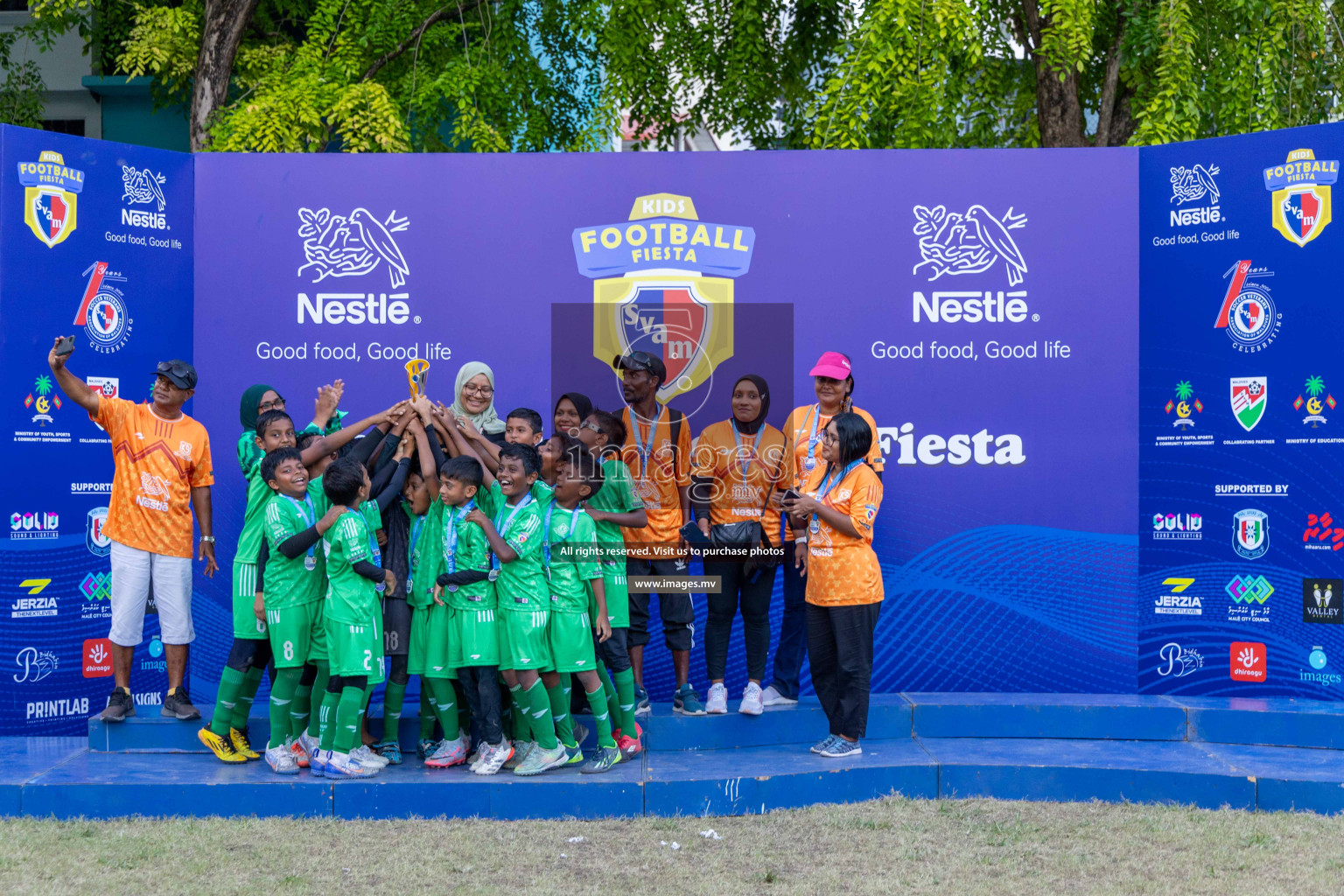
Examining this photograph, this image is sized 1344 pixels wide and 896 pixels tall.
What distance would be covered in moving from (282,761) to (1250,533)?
4647mm

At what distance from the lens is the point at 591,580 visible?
4699mm

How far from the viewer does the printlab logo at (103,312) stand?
5.57 meters

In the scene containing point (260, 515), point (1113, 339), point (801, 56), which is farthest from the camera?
point (801, 56)

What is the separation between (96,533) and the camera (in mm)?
5645

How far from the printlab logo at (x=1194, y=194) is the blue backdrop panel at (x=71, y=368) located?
202 inches

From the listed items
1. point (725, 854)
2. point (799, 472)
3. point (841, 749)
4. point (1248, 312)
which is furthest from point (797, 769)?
point (1248, 312)

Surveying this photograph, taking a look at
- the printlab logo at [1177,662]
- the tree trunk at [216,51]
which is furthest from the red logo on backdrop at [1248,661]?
the tree trunk at [216,51]

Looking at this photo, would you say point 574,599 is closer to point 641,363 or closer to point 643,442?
point 643,442

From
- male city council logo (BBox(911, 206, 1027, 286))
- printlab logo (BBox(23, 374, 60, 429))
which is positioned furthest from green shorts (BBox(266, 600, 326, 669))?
male city council logo (BBox(911, 206, 1027, 286))

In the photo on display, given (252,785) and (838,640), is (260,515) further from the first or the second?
(838,640)

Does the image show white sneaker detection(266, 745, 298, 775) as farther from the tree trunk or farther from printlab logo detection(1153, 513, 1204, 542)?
the tree trunk

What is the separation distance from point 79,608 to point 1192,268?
583 centimetres

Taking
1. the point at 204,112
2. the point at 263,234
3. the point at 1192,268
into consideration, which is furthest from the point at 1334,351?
the point at 204,112

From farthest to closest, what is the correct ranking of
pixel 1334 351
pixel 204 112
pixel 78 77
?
pixel 78 77 → pixel 204 112 → pixel 1334 351
